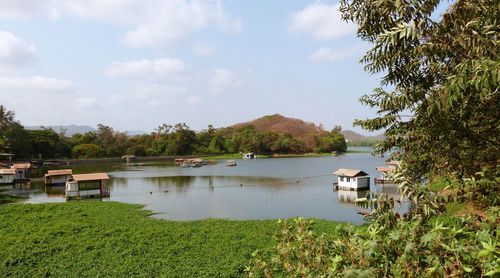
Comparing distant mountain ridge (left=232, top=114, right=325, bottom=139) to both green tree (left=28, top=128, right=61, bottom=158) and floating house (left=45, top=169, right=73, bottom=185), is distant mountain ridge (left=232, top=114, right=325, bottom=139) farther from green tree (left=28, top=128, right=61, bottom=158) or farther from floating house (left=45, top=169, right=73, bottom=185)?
floating house (left=45, top=169, right=73, bottom=185)

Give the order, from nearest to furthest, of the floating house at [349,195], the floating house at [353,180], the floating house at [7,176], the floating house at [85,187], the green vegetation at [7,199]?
1. the green vegetation at [7,199]
2. the floating house at [349,195]
3. the floating house at [85,187]
4. the floating house at [353,180]
5. the floating house at [7,176]

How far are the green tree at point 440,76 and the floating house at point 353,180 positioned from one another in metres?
25.0

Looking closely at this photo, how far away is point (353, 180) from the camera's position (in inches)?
1150

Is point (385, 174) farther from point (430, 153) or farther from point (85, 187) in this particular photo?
point (85, 187)

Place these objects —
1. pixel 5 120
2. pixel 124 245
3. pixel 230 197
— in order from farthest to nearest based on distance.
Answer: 1. pixel 5 120
2. pixel 230 197
3. pixel 124 245

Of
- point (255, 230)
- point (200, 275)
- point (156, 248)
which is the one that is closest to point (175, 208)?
point (255, 230)

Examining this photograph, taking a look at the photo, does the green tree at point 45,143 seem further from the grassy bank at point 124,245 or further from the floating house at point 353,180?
the floating house at point 353,180

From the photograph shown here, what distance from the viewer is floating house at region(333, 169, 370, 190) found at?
29.1 m

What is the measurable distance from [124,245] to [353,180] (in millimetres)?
20787

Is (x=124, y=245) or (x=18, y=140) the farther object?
(x=18, y=140)

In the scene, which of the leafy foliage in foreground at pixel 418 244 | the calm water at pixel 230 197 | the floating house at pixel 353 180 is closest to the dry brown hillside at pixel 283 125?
the calm water at pixel 230 197

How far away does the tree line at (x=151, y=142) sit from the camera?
58172 mm

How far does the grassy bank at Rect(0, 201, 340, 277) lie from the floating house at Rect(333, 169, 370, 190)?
13515 millimetres

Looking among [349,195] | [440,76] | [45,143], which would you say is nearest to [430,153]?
[440,76]
